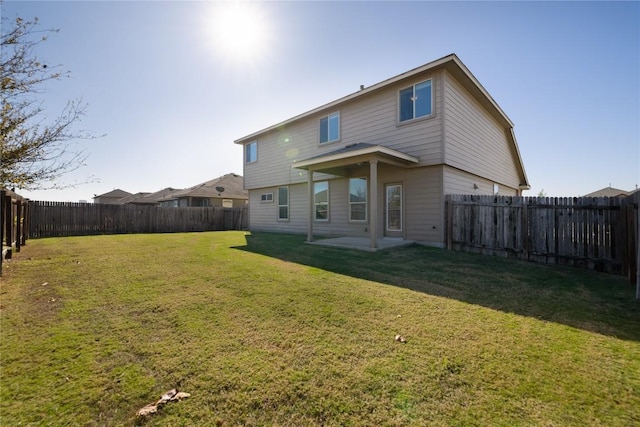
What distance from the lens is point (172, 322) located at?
120 inches

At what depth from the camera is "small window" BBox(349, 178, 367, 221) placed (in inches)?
434

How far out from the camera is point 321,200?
12.7 m

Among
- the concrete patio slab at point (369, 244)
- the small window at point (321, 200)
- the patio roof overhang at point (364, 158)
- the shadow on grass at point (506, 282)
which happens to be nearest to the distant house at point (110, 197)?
the small window at point (321, 200)

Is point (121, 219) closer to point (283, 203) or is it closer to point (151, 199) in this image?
point (283, 203)

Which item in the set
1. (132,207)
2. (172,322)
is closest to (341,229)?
(172,322)

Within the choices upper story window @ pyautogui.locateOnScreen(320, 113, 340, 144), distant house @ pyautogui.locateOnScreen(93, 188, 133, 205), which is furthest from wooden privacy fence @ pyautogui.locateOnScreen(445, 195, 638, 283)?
distant house @ pyautogui.locateOnScreen(93, 188, 133, 205)

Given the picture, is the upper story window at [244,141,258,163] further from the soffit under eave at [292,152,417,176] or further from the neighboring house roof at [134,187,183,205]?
the neighboring house roof at [134,187,183,205]

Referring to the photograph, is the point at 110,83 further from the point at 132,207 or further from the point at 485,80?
the point at 485,80

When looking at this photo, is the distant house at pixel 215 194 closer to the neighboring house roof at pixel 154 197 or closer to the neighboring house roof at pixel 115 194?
the neighboring house roof at pixel 154 197

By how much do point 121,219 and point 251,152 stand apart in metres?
8.56

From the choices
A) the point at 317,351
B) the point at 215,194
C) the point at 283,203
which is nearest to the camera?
the point at 317,351

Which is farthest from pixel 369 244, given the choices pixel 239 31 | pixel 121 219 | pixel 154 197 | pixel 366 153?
pixel 154 197

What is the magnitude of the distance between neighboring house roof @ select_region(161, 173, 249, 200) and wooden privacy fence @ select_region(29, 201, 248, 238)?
254 inches

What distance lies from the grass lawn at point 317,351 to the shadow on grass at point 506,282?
0.05 m
